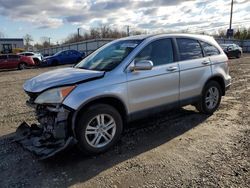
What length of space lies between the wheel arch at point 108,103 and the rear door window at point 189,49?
169 centimetres

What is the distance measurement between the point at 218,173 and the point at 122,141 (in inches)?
70.5

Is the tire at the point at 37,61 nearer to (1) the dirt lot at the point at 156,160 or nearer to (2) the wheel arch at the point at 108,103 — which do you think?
(1) the dirt lot at the point at 156,160

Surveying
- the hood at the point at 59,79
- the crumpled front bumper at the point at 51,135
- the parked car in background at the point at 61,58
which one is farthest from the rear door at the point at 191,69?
the parked car in background at the point at 61,58

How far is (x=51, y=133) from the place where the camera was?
4367 millimetres

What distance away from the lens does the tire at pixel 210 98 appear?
6.23m

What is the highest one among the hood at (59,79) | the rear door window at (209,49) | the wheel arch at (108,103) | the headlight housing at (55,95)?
the rear door window at (209,49)

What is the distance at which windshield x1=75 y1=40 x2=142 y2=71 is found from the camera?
488cm

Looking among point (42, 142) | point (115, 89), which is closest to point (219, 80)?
point (115, 89)

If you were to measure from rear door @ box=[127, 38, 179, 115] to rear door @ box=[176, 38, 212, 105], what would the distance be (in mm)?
215

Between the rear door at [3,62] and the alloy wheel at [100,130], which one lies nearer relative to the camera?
the alloy wheel at [100,130]

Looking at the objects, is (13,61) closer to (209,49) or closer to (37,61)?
(37,61)

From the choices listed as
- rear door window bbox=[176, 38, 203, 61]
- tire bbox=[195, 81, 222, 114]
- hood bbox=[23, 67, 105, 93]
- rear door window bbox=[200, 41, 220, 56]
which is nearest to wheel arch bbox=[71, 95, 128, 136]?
hood bbox=[23, 67, 105, 93]

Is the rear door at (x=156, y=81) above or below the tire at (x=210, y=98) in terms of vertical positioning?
above

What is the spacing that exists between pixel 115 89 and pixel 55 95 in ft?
3.05
